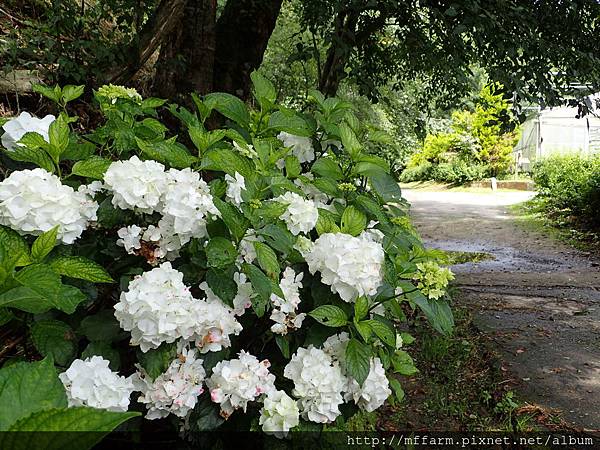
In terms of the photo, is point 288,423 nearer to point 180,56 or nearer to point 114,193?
point 114,193

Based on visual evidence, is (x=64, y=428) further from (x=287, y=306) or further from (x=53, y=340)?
(x=287, y=306)

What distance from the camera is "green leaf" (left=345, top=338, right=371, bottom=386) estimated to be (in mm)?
1181

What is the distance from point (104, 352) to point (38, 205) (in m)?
0.31

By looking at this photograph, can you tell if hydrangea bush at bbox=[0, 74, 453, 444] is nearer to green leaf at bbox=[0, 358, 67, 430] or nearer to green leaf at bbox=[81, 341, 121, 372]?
green leaf at bbox=[81, 341, 121, 372]

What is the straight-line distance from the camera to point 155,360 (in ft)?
3.53

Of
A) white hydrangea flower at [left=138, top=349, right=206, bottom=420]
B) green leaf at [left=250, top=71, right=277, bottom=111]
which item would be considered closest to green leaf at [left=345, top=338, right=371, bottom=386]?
white hydrangea flower at [left=138, top=349, right=206, bottom=420]

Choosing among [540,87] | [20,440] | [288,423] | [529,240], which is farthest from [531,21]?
[529,240]

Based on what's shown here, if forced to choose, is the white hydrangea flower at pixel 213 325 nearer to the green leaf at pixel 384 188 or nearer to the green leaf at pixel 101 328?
the green leaf at pixel 101 328

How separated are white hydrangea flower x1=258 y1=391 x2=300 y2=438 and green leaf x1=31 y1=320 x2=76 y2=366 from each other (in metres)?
0.40

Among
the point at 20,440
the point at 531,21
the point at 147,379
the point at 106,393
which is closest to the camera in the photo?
the point at 20,440

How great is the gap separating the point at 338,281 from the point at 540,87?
3.12m

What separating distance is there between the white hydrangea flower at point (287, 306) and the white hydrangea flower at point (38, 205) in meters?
0.45

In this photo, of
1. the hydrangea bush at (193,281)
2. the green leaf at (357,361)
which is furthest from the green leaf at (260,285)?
the green leaf at (357,361)

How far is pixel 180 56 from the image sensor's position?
3.65 metres
